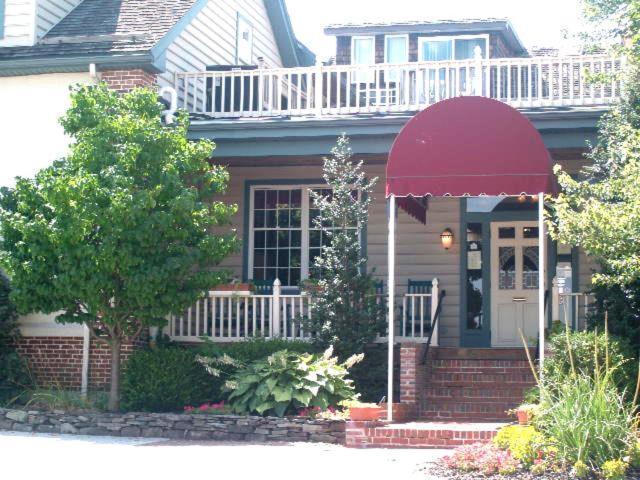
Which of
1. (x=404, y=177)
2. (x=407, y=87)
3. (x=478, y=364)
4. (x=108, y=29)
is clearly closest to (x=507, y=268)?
(x=478, y=364)

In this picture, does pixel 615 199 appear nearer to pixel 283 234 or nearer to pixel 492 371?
A: pixel 492 371

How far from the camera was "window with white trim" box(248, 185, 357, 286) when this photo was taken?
60.2 feet

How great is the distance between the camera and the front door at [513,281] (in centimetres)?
1761

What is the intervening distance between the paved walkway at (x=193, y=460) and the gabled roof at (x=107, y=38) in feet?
21.5

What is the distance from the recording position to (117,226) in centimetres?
1378

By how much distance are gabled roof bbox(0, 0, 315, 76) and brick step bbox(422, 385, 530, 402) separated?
7058 mm

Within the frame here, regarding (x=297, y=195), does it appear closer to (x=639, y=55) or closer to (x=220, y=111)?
(x=220, y=111)

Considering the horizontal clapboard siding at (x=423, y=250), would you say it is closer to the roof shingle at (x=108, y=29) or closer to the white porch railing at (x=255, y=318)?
the white porch railing at (x=255, y=318)

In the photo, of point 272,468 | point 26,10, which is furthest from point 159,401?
point 26,10

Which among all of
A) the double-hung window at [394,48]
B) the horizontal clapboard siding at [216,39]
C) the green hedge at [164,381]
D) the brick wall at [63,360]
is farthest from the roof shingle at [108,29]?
the double-hung window at [394,48]

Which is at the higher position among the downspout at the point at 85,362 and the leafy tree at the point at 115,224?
the leafy tree at the point at 115,224

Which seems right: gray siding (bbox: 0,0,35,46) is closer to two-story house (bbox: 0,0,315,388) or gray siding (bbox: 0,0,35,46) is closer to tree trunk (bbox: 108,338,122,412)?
two-story house (bbox: 0,0,315,388)

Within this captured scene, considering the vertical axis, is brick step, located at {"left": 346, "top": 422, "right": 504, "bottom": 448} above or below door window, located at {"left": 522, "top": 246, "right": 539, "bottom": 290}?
below

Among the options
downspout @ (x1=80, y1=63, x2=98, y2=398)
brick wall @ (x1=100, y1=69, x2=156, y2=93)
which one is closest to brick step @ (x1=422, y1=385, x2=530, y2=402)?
downspout @ (x1=80, y1=63, x2=98, y2=398)
